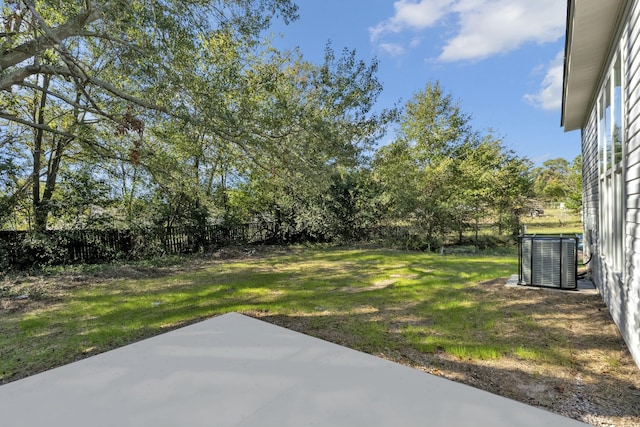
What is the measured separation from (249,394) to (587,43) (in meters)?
4.62

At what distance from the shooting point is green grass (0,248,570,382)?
2973 millimetres

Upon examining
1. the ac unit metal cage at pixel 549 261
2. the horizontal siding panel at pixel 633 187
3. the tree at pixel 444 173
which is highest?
the tree at pixel 444 173

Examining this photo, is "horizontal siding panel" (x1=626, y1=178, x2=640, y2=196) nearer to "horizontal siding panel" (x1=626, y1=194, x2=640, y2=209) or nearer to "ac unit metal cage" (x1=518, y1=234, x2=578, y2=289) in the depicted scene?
"horizontal siding panel" (x1=626, y1=194, x2=640, y2=209)

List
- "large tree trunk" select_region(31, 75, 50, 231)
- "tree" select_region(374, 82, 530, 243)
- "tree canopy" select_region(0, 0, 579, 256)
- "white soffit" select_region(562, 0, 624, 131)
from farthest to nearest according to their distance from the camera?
"tree" select_region(374, 82, 530, 243) < "large tree trunk" select_region(31, 75, 50, 231) < "tree canopy" select_region(0, 0, 579, 256) < "white soffit" select_region(562, 0, 624, 131)

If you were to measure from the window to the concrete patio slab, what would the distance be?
8.85ft

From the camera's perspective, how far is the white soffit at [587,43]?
2859 mm

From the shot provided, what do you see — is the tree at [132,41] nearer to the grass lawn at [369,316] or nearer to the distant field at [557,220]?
the grass lawn at [369,316]

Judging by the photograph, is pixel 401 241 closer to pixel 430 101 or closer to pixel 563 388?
pixel 430 101

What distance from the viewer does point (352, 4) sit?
362 inches

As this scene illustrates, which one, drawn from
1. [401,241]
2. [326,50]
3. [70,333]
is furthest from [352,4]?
[70,333]

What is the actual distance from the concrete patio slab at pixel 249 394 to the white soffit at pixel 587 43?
11.0 feet

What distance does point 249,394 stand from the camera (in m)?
1.70

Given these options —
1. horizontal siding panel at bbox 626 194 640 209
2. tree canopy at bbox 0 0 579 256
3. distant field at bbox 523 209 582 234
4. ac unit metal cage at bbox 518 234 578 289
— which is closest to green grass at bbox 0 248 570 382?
ac unit metal cage at bbox 518 234 578 289

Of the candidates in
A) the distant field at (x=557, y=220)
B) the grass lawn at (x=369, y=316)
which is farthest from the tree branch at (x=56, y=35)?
the distant field at (x=557, y=220)
